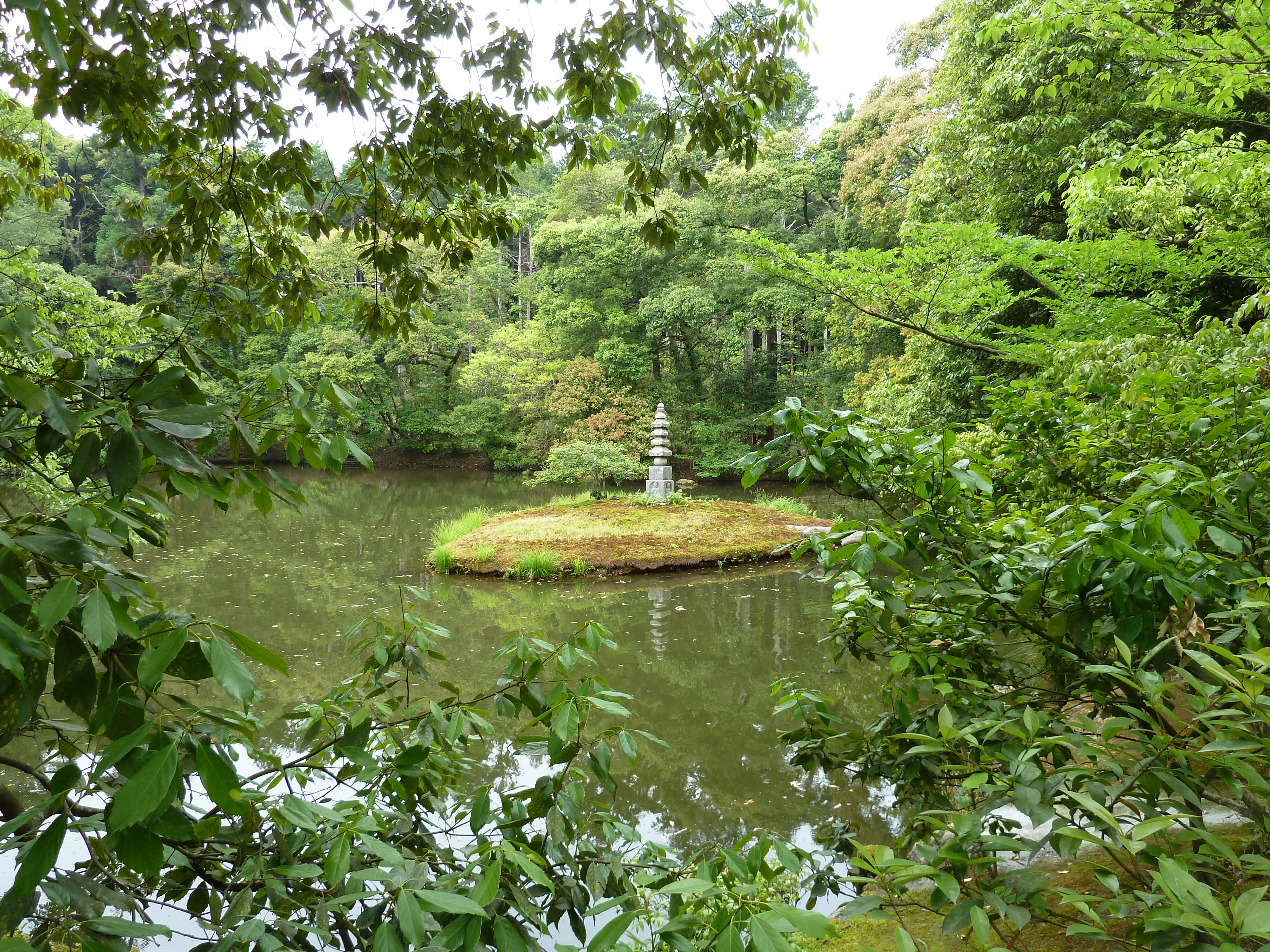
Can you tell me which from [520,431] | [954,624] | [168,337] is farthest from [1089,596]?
[520,431]

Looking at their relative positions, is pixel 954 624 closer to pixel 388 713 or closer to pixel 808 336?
pixel 388 713

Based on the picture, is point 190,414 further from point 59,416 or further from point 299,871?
point 299,871

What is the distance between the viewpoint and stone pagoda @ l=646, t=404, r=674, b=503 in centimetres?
1145

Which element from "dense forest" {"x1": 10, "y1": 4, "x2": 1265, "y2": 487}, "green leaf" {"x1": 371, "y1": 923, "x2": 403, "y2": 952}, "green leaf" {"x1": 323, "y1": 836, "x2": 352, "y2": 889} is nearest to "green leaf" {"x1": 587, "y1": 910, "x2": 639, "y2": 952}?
"green leaf" {"x1": 371, "y1": 923, "x2": 403, "y2": 952}

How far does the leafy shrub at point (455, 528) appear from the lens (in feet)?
30.7

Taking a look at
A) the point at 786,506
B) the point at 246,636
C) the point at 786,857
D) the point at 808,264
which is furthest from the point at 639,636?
the point at 786,506

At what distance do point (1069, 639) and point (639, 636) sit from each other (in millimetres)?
4537

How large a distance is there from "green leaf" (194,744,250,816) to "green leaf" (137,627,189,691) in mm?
74

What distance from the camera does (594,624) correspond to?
138 cm

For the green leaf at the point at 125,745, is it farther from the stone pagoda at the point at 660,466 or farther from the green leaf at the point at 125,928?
the stone pagoda at the point at 660,466

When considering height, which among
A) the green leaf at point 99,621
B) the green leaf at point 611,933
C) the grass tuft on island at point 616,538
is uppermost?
the green leaf at point 99,621

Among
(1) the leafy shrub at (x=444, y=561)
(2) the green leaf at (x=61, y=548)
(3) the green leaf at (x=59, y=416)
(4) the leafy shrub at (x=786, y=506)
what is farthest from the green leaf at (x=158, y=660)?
(4) the leafy shrub at (x=786, y=506)

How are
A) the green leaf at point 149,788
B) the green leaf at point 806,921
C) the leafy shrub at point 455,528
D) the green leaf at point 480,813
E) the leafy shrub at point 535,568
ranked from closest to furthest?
the green leaf at point 149,788 < the green leaf at point 806,921 < the green leaf at point 480,813 < the leafy shrub at point 535,568 < the leafy shrub at point 455,528

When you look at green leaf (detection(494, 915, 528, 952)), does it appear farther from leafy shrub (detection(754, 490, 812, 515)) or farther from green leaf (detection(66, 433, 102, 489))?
leafy shrub (detection(754, 490, 812, 515))
